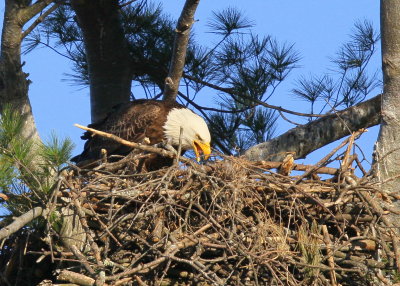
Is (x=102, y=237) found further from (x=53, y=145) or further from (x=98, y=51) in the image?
(x=98, y=51)

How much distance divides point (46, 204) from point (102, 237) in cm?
33

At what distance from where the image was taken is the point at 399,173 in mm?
5285

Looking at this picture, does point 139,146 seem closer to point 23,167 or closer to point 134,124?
point 23,167

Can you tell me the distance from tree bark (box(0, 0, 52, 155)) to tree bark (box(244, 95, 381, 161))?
1.36 metres

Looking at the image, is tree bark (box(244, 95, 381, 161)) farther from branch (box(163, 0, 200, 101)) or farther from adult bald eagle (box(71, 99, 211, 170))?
branch (box(163, 0, 200, 101))

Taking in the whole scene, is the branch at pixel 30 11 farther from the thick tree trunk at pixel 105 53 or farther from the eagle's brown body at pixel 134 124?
the eagle's brown body at pixel 134 124

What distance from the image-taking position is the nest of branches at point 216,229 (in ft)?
14.1

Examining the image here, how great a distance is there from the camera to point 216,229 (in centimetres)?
442

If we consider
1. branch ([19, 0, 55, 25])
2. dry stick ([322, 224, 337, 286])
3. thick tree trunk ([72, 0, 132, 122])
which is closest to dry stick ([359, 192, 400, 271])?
dry stick ([322, 224, 337, 286])

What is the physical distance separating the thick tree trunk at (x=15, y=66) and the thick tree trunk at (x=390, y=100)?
6.25ft

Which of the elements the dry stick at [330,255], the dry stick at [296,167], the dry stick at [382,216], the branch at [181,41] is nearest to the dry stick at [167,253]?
the dry stick at [330,255]

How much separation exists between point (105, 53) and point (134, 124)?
638mm

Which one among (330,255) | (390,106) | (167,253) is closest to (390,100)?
(390,106)

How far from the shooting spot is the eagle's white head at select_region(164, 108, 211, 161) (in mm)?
6008
